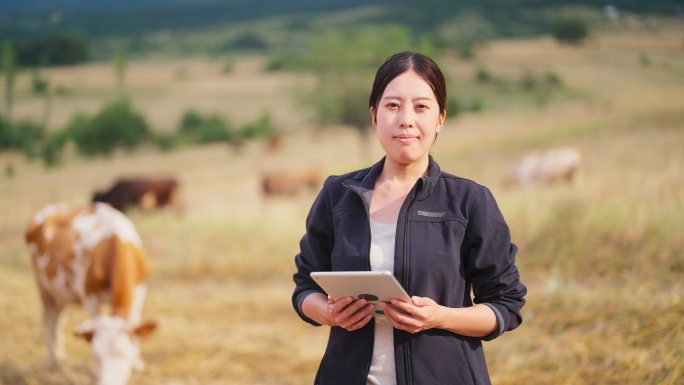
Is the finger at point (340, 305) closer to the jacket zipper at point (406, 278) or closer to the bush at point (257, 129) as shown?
the jacket zipper at point (406, 278)

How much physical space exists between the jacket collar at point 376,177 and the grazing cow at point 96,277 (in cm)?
292

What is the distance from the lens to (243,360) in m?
5.74

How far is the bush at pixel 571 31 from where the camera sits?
47.2 ft

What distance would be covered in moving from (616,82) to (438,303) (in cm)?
1387

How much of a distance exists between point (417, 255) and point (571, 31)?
1359cm

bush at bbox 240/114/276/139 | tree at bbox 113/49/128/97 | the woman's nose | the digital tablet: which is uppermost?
tree at bbox 113/49/128/97

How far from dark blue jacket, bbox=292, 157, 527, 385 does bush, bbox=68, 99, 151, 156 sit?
635 inches

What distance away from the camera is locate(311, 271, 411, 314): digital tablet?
183 cm

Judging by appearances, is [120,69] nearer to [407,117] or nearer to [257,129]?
[257,129]

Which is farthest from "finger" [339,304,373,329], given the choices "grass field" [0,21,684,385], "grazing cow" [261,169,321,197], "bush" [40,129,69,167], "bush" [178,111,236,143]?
"bush" [178,111,236,143]

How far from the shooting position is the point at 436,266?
2.02 meters

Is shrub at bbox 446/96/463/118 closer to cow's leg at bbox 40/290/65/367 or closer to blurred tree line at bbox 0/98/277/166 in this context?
blurred tree line at bbox 0/98/277/166

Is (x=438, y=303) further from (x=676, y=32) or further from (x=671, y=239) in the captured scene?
(x=676, y=32)

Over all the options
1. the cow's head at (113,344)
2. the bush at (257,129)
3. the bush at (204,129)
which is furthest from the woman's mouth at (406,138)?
the bush at (257,129)
